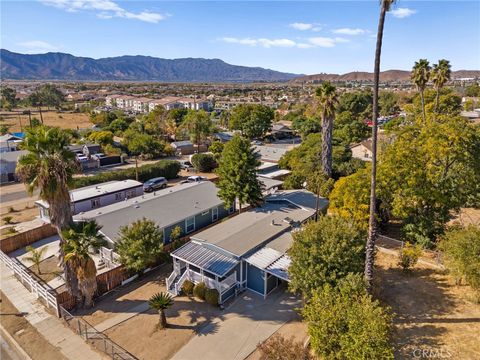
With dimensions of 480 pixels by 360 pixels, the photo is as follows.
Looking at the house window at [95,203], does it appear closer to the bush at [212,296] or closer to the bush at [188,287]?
the bush at [188,287]

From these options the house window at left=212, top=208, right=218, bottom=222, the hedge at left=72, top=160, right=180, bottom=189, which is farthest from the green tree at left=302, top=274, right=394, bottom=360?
the hedge at left=72, top=160, right=180, bottom=189

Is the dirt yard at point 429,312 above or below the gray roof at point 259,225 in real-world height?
below

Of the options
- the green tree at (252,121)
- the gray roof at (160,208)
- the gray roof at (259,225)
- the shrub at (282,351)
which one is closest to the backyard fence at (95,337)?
the gray roof at (160,208)

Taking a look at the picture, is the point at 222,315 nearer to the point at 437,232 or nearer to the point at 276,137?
the point at 437,232

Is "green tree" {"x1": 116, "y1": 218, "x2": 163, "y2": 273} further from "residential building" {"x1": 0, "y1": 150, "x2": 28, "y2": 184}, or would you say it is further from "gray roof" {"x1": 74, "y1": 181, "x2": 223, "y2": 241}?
"residential building" {"x1": 0, "y1": 150, "x2": 28, "y2": 184}

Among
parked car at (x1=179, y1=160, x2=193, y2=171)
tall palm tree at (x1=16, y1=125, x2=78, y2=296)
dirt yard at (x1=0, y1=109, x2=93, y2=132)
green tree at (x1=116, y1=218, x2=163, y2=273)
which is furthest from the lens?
dirt yard at (x1=0, y1=109, x2=93, y2=132)

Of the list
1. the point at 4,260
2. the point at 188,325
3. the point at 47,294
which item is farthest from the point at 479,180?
the point at 4,260

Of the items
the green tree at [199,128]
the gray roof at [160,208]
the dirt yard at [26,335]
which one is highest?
the green tree at [199,128]
